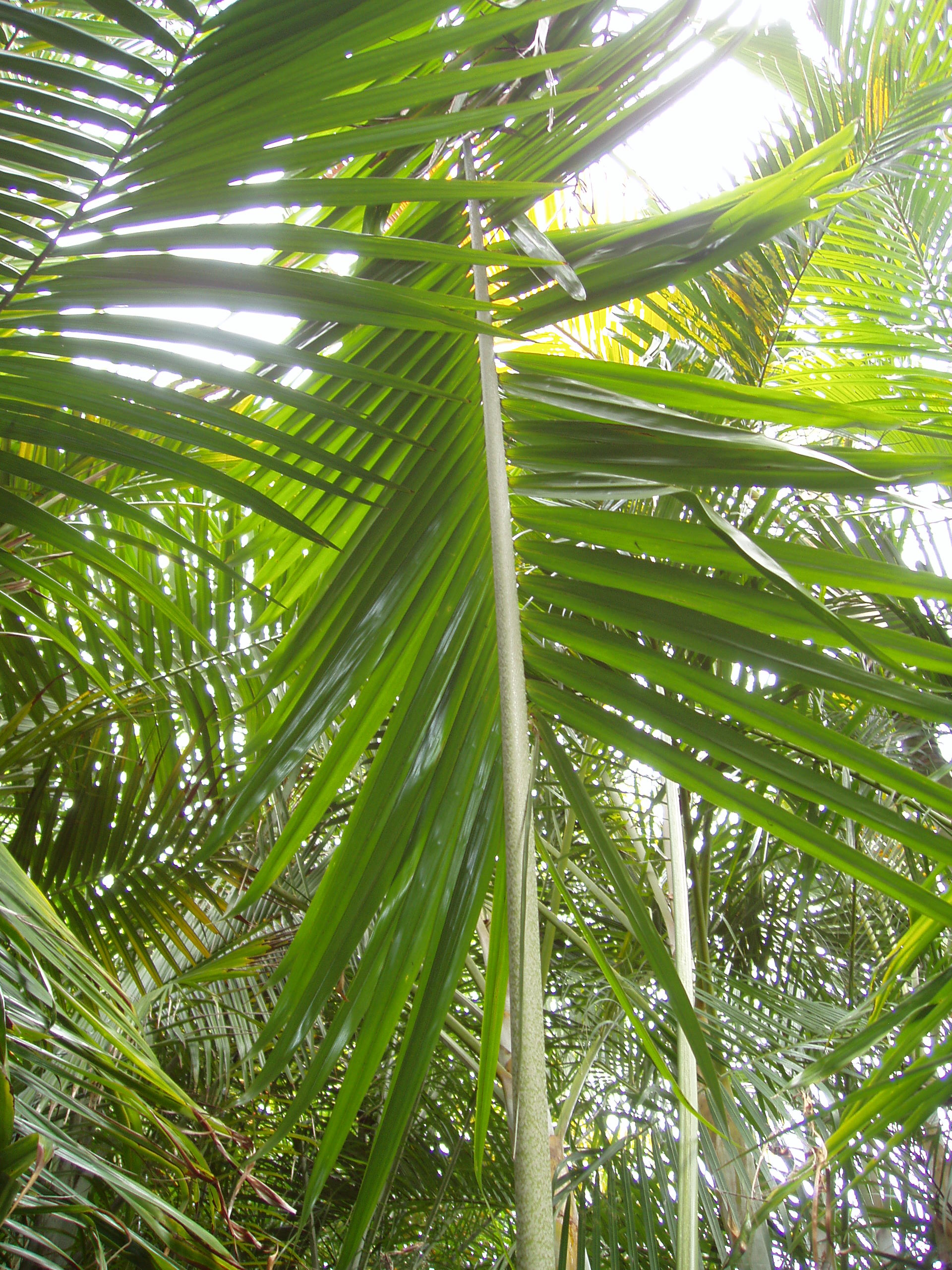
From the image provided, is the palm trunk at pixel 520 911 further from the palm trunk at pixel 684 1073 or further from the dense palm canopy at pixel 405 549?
the palm trunk at pixel 684 1073

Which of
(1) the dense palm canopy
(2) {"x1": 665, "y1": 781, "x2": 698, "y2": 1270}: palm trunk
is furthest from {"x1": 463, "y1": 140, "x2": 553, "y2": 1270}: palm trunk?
(2) {"x1": 665, "y1": 781, "x2": 698, "y2": 1270}: palm trunk

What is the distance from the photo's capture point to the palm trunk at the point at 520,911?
386mm

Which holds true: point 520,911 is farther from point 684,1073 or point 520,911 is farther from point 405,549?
point 684,1073

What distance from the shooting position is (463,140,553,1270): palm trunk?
39 cm

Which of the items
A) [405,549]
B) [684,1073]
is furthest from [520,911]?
[684,1073]

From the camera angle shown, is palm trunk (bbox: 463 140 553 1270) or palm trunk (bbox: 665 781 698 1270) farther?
palm trunk (bbox: 665 781 698 1270)

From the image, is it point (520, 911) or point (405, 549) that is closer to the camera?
point (520, 911)

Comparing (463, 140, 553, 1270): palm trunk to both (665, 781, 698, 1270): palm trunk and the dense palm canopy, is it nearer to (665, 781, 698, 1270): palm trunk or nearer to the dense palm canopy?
the dense palm canopy

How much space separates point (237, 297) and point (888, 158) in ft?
3.52

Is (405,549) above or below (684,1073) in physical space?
above

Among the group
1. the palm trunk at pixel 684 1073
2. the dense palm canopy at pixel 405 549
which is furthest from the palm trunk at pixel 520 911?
the palm trunk at pixel 684 1073

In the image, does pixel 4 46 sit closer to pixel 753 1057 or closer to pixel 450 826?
pixel 450 826

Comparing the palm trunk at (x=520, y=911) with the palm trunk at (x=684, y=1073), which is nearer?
the palm trunk at (x=520, y=911)

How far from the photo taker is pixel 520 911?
44 centimetres
